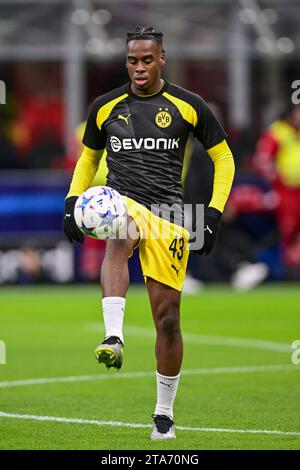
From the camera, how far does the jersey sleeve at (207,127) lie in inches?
320

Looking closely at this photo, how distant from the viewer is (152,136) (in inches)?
318

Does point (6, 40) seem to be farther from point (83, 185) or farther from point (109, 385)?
point (83, 185)

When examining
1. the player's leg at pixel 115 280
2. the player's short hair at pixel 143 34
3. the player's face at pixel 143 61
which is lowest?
the player's leg at pixel 115 280

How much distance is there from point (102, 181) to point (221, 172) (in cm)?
1154

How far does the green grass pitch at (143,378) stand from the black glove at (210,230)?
1.12 m

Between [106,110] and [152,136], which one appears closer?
[152,136]

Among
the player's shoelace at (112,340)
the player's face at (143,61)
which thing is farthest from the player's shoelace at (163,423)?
the player's face at (143,61)

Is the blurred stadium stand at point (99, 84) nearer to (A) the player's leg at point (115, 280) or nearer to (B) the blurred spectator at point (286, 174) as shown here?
(B) the blurred spectator at point (286, 174)

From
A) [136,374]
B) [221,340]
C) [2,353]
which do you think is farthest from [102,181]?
Answer: [136,374]

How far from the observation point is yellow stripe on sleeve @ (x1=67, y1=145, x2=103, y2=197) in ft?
27.4

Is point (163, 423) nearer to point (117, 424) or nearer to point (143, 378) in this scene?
point (117, 424)

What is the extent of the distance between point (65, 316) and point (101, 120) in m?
8.02

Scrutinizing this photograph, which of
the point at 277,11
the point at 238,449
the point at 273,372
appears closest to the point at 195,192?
the point at 277,11

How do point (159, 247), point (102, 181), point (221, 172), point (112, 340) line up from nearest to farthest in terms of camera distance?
1. point (112, 340)
2. point (159, 247)
3. point (221, 172)
4. point (102, 181)
